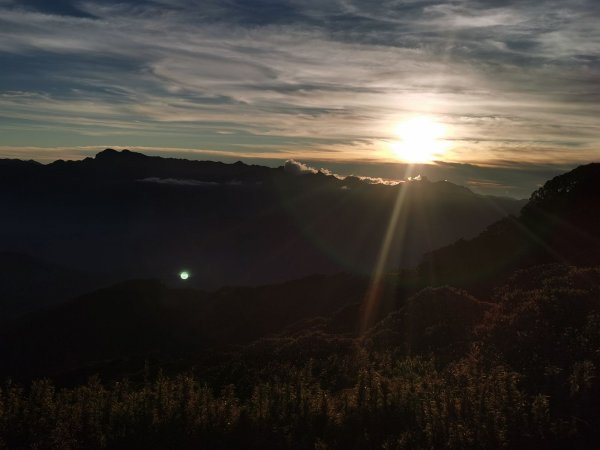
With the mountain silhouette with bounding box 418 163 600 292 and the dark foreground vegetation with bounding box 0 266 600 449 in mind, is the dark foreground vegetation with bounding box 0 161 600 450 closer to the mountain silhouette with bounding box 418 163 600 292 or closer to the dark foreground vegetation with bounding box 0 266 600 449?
the dark foreground vegetation with bounding box 0 266 600 449

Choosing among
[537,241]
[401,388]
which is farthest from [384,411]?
[537,241]

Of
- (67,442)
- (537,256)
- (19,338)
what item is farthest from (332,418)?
(19,338)

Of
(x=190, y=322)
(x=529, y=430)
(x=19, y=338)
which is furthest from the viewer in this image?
(x=19, y=338)

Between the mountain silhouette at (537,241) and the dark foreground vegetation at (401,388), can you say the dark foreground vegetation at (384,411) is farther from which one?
the mountain silhouette at (537,241)

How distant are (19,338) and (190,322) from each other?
53037 mm

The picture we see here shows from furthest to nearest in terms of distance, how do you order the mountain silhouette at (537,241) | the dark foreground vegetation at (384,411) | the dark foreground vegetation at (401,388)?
the mountain silhouette at (537,241) < the dark foreground vegetation at (401,388) < the dark foreground vegetation at (384,411)

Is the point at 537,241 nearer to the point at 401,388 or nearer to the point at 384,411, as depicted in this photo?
the point at 401,388

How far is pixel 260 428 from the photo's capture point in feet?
38.3

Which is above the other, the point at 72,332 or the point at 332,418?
the point at 332,418

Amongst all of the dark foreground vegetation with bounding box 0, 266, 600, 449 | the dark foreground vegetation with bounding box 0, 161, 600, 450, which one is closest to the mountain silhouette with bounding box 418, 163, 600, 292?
the dark foreground vegetation with bounding box 0, 161, 600, 450

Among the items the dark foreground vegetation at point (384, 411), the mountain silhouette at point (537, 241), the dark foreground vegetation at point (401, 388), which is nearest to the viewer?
the dark foreground vegetation at point (384, 411)

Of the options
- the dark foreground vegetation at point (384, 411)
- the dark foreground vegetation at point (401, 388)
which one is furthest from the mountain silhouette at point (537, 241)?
the dark foreground vegetation at point (384, 411)

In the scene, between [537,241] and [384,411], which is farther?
[537,241]

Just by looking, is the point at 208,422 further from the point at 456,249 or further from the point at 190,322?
the point at 190,322
